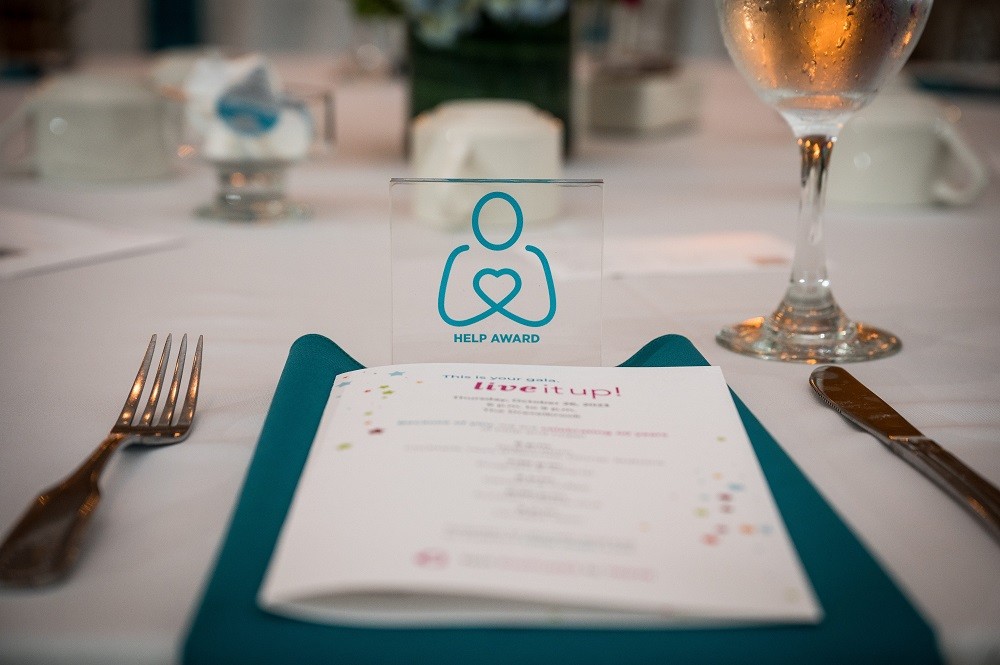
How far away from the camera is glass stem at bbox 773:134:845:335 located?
0.67m

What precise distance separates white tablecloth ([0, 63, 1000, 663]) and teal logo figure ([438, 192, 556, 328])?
86 millimetres

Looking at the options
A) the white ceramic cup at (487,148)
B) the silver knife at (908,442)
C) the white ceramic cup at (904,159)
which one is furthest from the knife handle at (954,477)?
the white ceramic cup at (904,159)

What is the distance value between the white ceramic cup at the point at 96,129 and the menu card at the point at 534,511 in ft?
2.65

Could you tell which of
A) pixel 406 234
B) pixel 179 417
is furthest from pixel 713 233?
pixel 179 417

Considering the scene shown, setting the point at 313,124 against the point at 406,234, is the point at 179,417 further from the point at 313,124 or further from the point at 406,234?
the point at 313,124

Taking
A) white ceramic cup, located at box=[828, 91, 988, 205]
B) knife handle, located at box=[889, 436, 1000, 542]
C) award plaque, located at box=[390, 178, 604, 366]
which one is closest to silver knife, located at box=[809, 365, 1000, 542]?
knife handle, located at box=[889, 436, 1000, 542]

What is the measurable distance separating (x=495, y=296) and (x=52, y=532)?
28 cm

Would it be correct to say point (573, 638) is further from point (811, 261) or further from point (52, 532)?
point (811, 261)

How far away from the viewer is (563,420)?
46cm

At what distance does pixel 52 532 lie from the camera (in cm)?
38

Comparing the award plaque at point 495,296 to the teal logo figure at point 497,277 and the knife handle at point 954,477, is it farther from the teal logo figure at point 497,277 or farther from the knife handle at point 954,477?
the knife handle at point 954,477

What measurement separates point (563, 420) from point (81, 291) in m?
0.50

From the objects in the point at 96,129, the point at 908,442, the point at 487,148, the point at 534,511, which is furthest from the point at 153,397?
the point at 96,129

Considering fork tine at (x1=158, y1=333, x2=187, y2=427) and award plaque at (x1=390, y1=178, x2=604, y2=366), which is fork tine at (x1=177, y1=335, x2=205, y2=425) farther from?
award plaque at (x1=390, y1=178, x2=604, y2=366)
